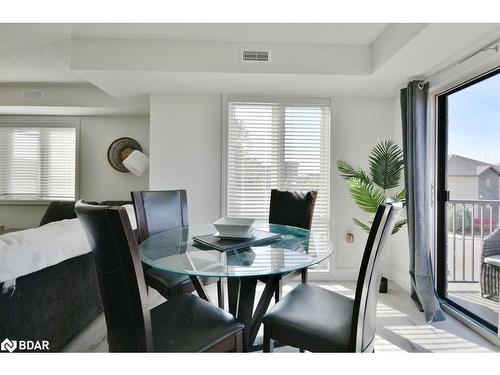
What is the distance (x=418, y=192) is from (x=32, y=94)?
4.91 metres

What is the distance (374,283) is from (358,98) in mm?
2624

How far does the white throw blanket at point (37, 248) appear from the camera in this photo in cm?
133

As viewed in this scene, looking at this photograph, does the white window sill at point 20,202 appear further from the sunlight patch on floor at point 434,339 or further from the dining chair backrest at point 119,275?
the sunlight patch on floor at point 434,339

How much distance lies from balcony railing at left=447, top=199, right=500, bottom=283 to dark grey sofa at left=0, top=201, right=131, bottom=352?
3.36m

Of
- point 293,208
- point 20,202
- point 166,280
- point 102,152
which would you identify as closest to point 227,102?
point 293,208

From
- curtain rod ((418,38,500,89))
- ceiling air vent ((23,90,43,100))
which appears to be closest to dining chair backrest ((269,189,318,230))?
curtain rod ((418,38,500,89))

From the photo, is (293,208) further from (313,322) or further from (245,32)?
(245,32)

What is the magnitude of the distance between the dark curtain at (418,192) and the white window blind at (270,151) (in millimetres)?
937

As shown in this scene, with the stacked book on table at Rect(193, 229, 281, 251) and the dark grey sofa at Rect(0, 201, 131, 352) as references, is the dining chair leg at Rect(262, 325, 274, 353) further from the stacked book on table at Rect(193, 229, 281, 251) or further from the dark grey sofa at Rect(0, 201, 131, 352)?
the dark grey sofa at Rect(0, 201, 131, 352)

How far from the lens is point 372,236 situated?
3.82ft

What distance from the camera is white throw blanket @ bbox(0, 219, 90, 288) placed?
52.3 inches

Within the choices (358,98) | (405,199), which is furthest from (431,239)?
(358,98)
